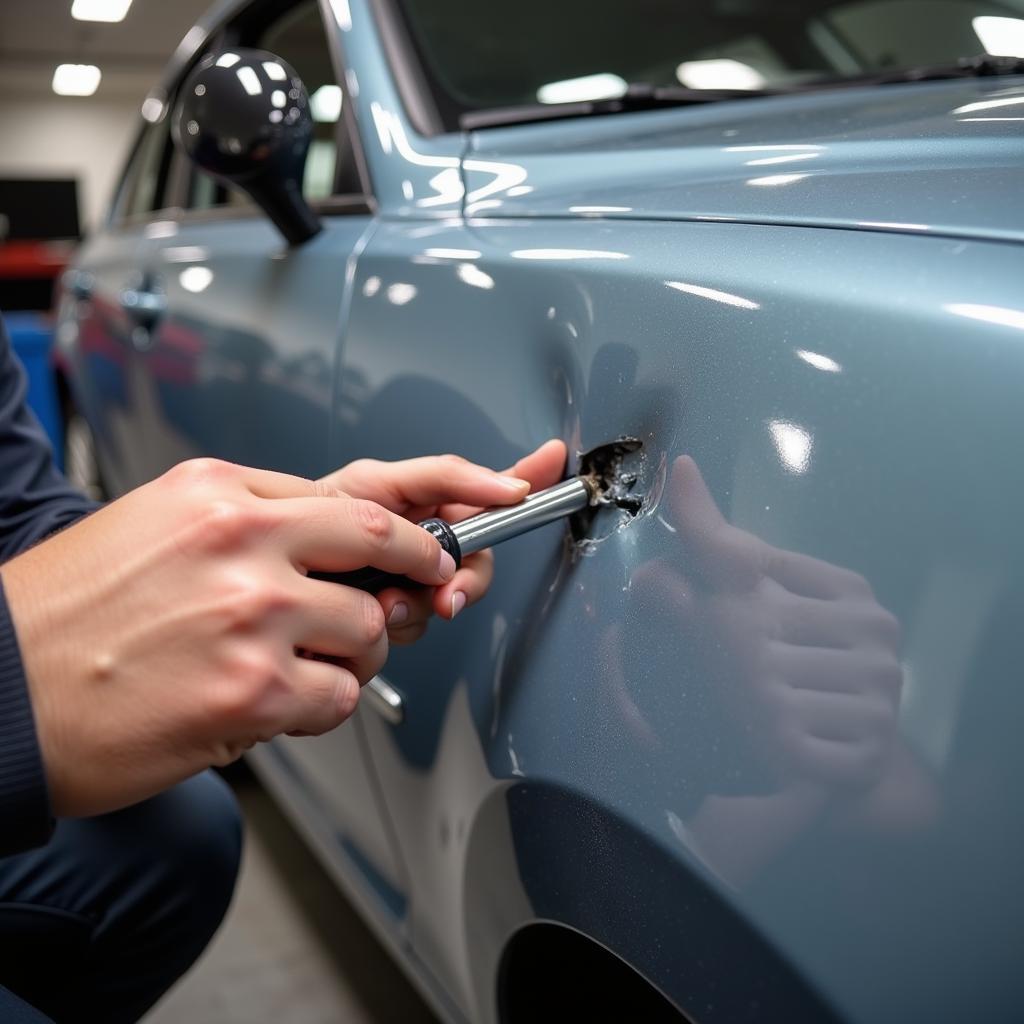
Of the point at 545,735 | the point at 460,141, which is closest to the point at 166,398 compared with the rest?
the point at 460,141

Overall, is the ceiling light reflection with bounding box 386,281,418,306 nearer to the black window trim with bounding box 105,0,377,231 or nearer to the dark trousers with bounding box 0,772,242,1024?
the black window trim with bounding box 105,0,377,231

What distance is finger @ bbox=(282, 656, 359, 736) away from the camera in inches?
23.9

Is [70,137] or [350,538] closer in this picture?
[350,538]

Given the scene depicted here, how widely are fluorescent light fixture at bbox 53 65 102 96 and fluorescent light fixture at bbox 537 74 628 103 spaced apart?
16.5 meters

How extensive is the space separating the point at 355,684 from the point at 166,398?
3.41 feet

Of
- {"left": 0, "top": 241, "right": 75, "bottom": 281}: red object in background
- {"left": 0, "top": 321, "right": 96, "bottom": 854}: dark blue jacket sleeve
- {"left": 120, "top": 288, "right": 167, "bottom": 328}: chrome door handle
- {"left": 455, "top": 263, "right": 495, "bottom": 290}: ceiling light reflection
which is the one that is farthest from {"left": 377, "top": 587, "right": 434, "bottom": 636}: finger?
{"left": 0, "top": 241, "right": 75, "bottom": 281}: red object in background

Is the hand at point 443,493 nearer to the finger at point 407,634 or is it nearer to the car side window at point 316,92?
→ the finger at point 407,634

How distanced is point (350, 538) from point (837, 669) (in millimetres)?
264

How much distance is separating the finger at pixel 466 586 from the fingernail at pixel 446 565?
4 cm

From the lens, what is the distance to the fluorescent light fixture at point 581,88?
142cm

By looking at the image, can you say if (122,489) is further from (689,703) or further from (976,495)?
(976,495)

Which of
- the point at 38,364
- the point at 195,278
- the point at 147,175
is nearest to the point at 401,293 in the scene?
the point at 195,278

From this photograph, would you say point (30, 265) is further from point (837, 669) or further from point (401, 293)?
point (837, 669)

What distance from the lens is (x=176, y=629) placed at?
22.8 inches
